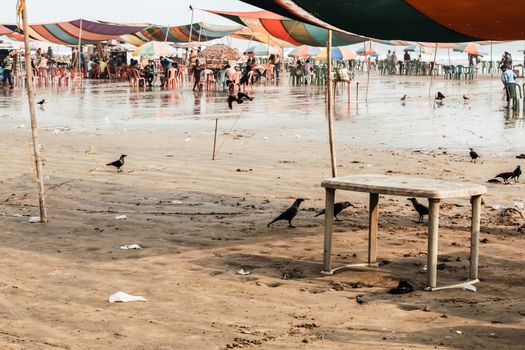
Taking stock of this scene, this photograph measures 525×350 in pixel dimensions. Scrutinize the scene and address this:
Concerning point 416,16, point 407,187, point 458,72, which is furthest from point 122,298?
point 458,72

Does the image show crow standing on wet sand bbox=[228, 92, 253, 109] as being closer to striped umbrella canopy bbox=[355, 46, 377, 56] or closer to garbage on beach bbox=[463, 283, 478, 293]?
striped umbrella canopy bbox=[355, 46, 377, 56]

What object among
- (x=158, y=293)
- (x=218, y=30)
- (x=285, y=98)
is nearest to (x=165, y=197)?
(x=158, y=293)

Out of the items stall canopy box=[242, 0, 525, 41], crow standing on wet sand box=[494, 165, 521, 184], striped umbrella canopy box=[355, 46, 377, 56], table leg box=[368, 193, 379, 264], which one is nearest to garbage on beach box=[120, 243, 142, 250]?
table leg box=[368, 193, 379, 264]

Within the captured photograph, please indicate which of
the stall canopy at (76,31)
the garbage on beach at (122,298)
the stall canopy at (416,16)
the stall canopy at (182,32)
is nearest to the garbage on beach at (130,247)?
the garbage on beach at (122,298)

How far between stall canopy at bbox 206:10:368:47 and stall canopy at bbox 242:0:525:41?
49.0 ft

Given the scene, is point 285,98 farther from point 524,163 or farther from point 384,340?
point 384,340

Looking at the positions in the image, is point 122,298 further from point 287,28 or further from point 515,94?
point 287,28

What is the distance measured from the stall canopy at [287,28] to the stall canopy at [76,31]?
1185cm

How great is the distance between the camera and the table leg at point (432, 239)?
6.06 metres

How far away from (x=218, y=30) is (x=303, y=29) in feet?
48.2

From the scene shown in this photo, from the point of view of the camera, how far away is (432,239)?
6.09m

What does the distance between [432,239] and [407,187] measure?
1.32ft

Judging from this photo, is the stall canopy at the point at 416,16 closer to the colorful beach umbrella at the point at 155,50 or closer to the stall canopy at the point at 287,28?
the stall canopy at the point at 287,28

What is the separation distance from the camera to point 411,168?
12.2 metres
